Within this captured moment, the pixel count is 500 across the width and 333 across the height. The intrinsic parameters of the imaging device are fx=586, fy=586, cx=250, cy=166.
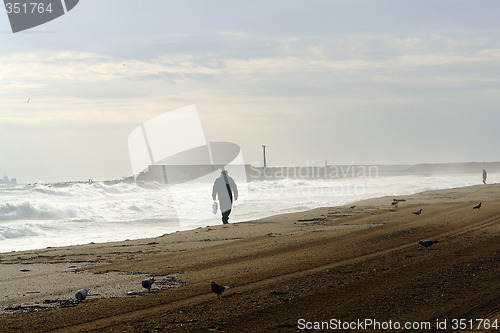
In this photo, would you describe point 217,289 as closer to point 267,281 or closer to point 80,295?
point 267,281

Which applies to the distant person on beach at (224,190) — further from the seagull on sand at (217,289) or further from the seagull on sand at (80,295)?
the seagull on sand at (217,289)

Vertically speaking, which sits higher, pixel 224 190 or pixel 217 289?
pixel 217 289

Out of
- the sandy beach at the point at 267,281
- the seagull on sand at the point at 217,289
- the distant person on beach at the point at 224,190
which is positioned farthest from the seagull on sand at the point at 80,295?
the distant person on beach at the point at 224,190

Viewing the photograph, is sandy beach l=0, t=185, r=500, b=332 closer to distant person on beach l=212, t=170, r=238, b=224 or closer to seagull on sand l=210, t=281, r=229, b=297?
seagull on sand l=210, t=281, r=229, b=297

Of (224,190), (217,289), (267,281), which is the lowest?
(224,190)

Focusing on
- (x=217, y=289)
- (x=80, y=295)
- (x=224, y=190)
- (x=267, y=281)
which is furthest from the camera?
(x=224, y=190)

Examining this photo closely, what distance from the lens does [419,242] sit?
10.8 metres

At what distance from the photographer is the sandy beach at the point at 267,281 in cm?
633

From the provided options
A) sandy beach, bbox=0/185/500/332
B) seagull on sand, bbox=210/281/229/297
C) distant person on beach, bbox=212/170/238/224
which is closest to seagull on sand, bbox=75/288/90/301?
sandy beach, bbox=0/185/500/332

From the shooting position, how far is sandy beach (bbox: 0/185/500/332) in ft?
20.8

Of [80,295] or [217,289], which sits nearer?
[217,289]

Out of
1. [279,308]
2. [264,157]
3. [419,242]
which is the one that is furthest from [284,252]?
[264,157]

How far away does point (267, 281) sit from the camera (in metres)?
8.16

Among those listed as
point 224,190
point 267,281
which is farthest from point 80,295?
point 224,190
